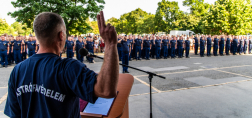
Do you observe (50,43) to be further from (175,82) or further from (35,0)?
(35,0)

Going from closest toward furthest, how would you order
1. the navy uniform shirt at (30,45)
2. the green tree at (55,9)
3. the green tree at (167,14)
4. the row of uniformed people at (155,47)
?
the navy uniform shirt at (30,45)
the row of uniformed people at (155,47)
the green tree at (55,9)
the green tree at (167,14)

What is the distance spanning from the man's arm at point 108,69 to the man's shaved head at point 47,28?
0.44 metres

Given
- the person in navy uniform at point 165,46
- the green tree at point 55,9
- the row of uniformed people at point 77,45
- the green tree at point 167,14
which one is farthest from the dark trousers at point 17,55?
the green tree at point 167,14

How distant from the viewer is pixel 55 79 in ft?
4.05

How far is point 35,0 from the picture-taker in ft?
55.2

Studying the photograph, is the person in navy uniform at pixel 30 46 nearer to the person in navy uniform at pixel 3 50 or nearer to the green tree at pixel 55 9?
the person in navy uniform at pixel 3 50

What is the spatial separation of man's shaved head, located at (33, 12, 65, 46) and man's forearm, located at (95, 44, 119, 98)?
51cm

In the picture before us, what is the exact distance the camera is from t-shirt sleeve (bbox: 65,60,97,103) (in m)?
1.17

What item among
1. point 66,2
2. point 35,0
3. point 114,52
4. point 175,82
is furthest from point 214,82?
point 35,0

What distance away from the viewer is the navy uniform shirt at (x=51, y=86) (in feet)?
3.92

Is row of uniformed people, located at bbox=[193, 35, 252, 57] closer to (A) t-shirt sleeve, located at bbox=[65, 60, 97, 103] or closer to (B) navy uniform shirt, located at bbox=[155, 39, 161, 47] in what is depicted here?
(B) navy uniform shirt, located at bbox=[155, 39, 161, 47]

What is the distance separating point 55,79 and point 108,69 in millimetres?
413

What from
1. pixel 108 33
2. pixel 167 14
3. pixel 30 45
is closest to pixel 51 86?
pixel 108 33

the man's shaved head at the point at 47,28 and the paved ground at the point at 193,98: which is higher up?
the man's shaved head at the point at 47,28
